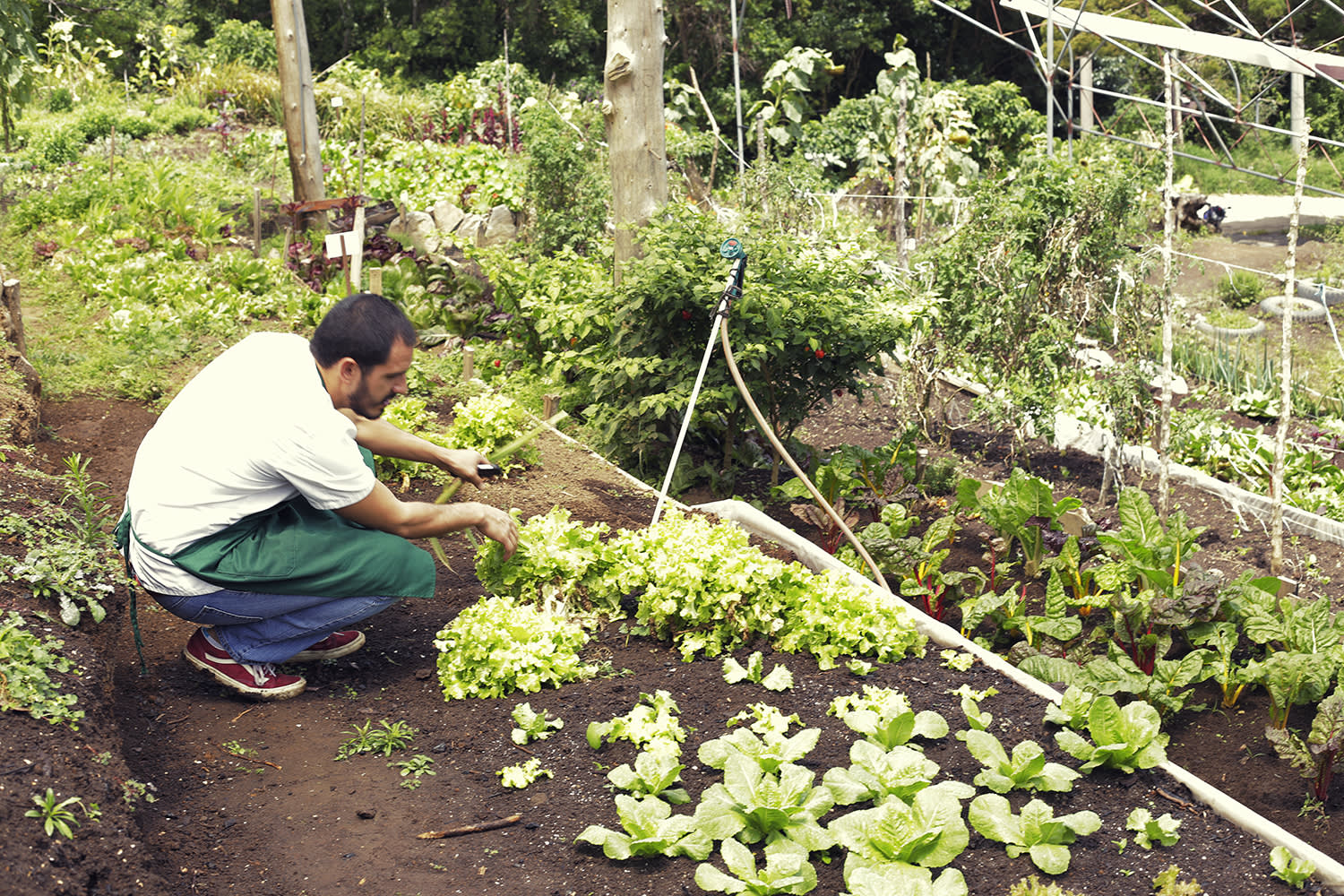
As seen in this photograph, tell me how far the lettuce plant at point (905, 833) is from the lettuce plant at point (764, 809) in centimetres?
6

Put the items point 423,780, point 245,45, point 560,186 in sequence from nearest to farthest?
point 423,780
point 560,186
point 245,45

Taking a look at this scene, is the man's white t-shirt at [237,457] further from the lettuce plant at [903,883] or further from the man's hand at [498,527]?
the lettuce plant at [903,883]

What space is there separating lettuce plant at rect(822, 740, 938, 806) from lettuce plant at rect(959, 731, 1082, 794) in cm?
16

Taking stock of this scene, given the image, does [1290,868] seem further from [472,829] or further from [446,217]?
[446,217]

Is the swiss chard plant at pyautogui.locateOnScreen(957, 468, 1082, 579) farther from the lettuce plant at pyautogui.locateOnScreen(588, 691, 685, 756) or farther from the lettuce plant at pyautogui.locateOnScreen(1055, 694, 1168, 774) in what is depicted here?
the lettuce plant at pyautogui.locateOnScreen(588, 691, 685, 756)

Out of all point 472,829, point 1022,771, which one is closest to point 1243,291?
point 1022,771

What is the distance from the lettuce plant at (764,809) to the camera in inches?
109

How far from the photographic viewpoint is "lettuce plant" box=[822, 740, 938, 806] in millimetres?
2932

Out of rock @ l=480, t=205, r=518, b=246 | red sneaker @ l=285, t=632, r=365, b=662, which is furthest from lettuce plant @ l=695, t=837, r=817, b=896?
rock @ l=480, t=205, r=518, b=246

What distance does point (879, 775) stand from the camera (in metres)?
2.98

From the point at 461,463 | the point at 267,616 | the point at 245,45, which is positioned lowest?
the point at 267,616

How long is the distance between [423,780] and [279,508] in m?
1.00

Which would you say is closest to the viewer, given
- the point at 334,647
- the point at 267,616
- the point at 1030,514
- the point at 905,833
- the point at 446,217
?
the point at 905,833

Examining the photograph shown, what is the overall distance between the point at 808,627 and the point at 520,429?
2.52 meters
